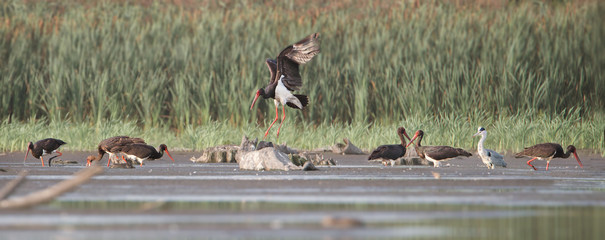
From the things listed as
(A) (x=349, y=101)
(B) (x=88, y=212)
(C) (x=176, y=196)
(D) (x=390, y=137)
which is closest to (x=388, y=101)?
(A) (x=349, y=101)

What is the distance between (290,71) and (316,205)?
8.74m

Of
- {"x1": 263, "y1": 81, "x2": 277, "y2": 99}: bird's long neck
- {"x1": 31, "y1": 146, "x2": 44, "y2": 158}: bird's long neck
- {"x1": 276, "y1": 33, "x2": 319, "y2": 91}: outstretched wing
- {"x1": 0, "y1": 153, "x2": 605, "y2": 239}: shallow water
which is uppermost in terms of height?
{"x1": 276, "y1": 33, "x2": 319, "y2": 91}: outstretched wing

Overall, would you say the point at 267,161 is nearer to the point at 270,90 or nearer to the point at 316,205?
the point at 316,205

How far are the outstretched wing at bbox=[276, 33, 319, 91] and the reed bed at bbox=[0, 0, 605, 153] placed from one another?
1.73 metres

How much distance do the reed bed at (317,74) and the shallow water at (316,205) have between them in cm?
682

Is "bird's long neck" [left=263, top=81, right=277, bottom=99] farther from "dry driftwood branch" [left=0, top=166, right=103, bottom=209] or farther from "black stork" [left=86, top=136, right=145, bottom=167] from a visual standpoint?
"dry driftwood branch" [left=0, top=166, right=103, bottom=209]

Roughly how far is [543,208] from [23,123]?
1404cm

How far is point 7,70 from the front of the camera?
20.2 meters

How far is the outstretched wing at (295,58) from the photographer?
15.2 metres

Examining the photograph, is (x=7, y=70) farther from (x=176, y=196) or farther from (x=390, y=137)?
(x=176, y=196)

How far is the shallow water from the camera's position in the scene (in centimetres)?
609

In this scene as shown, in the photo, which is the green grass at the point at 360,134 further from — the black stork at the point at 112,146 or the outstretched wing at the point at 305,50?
the black stork at the point at 112,146

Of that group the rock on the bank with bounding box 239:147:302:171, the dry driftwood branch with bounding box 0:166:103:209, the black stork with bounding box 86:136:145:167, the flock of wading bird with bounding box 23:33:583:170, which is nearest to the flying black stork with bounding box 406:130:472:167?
the flock of wading bird with bounding box 23:33:583:170

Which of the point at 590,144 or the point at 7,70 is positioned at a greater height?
the point at 7,70
